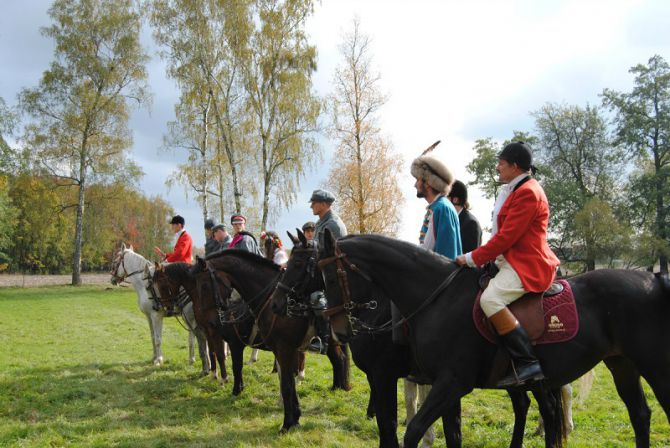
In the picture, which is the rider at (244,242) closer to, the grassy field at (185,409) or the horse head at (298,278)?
the grassy field at (185,409)

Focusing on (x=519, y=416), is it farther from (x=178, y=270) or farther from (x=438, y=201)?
(x=178, y=270)

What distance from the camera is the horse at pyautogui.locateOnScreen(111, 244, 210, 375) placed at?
10.4 metres

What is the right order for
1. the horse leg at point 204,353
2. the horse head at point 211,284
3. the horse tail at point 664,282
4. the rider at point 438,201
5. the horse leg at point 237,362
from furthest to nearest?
the horse leg at point 204,353 < the horse leg at point 237,362 < the horse head at point 211,284 < the rider at point 438,201 < the horse tail at point 664,282

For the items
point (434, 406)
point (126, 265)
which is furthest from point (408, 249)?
point (126, 265)

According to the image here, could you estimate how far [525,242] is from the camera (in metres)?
4.17

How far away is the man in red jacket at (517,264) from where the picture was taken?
3955 mm

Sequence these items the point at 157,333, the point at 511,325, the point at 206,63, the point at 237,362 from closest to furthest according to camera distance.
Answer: the point at 511,325
the point at 237,362
the point at 157,333
the point at 206,63

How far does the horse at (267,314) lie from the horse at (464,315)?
2.29 meters

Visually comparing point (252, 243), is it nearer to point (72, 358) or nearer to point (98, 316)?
point (72, 358)

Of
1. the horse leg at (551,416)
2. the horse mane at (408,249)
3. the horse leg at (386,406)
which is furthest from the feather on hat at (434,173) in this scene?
the horse leg at (551,416)

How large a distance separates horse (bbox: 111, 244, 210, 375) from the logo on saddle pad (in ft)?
24.5

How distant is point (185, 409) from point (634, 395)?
241 inches

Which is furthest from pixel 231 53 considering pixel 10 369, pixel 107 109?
pixel 10 369

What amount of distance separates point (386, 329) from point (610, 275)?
2028mm
